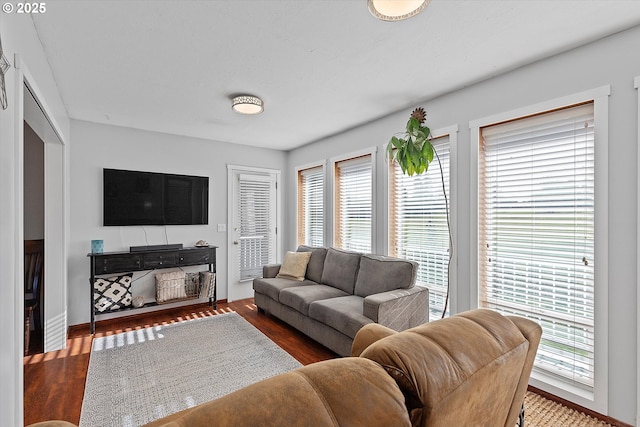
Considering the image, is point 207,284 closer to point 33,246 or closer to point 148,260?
point 148,260

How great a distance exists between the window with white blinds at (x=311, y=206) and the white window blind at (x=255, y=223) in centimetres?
53

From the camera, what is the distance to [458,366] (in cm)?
89

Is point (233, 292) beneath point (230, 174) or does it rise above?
beneath

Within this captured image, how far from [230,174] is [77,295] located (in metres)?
2.54

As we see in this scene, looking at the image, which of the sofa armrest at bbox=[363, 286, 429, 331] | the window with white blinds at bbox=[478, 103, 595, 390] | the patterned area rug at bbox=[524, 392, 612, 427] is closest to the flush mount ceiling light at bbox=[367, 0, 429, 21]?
the window with white blinds at bbox=[478, 103, 595, 390]

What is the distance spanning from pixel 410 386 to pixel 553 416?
2.12 meters

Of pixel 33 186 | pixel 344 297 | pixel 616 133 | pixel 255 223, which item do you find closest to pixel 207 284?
pixel 255 223

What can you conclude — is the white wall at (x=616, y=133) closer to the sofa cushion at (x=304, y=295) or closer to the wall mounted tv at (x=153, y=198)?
the sofa cushion at (x=304, y=295)

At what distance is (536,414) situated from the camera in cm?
213

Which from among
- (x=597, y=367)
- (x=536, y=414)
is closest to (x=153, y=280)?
(x=536, y=414)

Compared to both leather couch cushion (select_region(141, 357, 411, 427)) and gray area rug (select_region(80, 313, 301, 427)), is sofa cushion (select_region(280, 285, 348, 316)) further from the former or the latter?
leather couch cushion (select_region(141, 357, 411, 427))

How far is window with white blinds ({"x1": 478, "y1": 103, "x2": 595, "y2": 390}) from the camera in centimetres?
220

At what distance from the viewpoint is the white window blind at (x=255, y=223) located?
16.7 feet

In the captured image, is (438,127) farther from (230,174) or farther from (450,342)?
(230,174)
